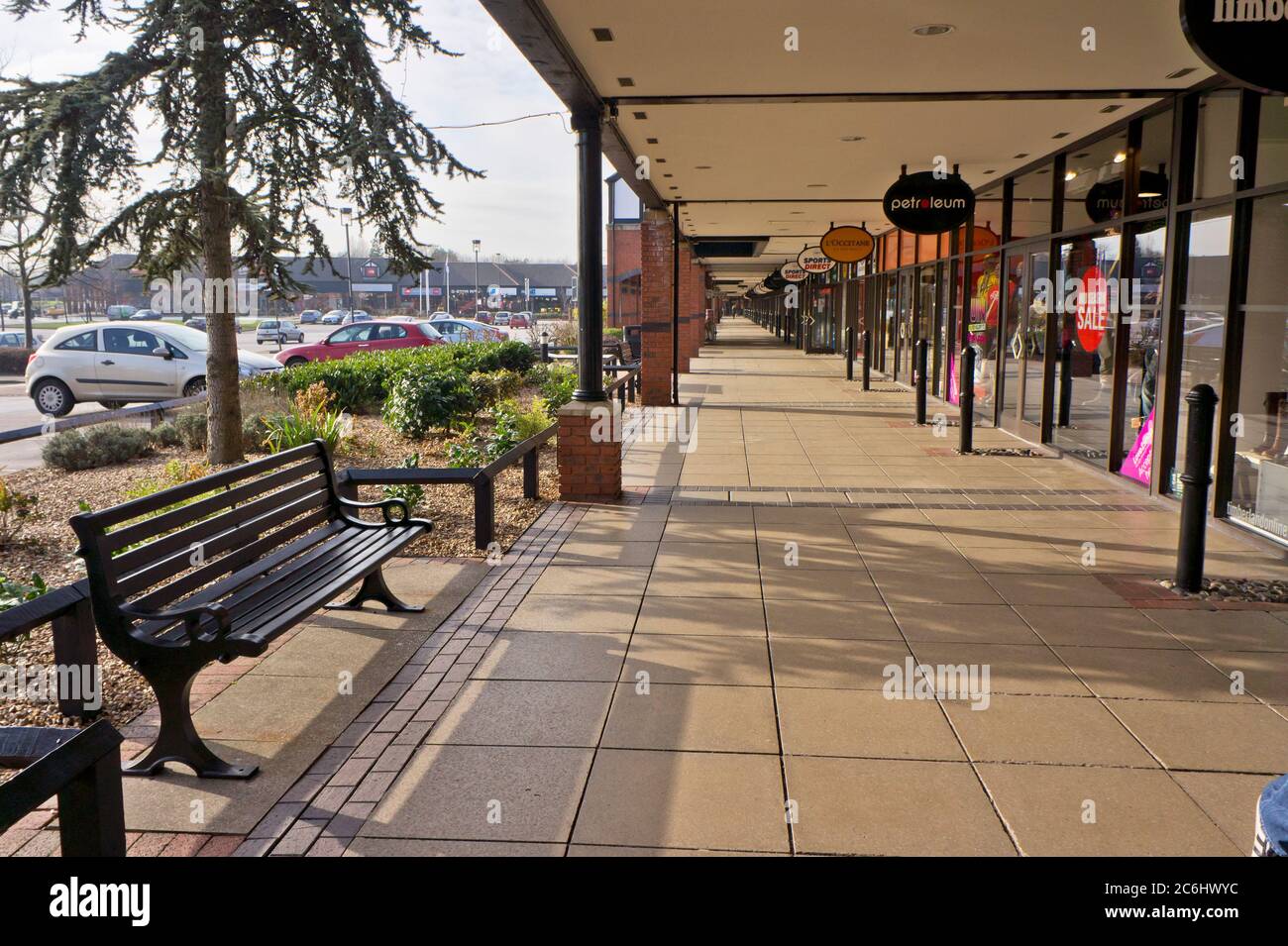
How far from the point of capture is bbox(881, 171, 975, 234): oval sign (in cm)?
1052

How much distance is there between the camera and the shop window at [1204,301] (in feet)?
24.6

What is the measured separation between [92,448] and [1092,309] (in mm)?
9887

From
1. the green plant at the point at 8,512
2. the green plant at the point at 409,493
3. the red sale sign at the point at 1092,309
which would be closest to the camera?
the green plant at the point at 8,512

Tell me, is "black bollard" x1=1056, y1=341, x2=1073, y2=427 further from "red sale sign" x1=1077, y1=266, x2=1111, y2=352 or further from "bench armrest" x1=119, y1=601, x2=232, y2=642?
"bench armrest" x1=119, y1=601, x2=232, y2=642

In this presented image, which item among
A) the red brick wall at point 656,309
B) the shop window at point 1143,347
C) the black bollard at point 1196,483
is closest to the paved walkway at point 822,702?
the black bollard at point 1196,483

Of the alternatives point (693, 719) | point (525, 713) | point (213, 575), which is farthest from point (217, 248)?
point (693, 719)

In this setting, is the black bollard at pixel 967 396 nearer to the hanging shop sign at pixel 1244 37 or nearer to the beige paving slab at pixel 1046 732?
the beige paving slab at pixel 1046 732

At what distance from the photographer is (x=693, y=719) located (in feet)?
13.4

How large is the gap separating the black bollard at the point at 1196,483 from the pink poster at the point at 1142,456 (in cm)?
305

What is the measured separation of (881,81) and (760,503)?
3.42m

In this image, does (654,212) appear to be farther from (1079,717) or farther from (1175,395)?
(1079,717)

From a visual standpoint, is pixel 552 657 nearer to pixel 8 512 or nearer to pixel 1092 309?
pixel 8 512

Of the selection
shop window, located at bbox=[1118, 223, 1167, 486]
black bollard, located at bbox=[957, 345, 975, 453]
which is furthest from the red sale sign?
black bollard, located at bbox=[957, 345, 975, 453]
